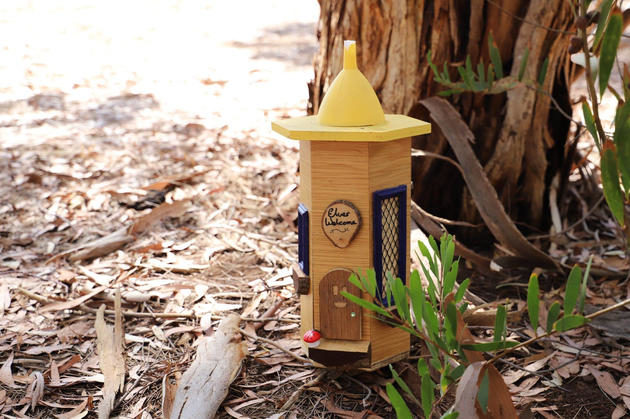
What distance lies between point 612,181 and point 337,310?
100 cm

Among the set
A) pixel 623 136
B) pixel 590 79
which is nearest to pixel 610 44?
pixel 623 136

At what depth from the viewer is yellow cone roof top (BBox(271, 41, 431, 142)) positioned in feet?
6.38

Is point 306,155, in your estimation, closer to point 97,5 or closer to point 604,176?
point 604,176

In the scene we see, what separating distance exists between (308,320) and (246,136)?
2661 millimetres

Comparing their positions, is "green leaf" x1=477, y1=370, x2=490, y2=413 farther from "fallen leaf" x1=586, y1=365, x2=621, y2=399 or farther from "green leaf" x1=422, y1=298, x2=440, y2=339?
"fallen leaf" x1=586, y1=365, x2=621, y2=399

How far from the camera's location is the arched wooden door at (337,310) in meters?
2.05

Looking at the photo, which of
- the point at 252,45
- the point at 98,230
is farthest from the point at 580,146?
the point at 252,45

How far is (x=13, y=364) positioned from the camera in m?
2.30

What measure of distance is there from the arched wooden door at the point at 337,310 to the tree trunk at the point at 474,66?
1162 millimetres

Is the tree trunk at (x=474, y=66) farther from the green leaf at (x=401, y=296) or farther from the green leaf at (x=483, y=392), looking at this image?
the green leaf at (x=483, y=392)

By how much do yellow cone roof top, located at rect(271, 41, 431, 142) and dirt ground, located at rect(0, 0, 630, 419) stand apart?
0.81 m

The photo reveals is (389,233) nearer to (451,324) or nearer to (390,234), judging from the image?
(390,234)

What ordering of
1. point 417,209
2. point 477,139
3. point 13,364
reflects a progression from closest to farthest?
point 13,364
point 417,209
point 477,139

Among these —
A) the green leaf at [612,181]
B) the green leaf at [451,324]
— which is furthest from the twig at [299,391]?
the green leaf at [612,181]
